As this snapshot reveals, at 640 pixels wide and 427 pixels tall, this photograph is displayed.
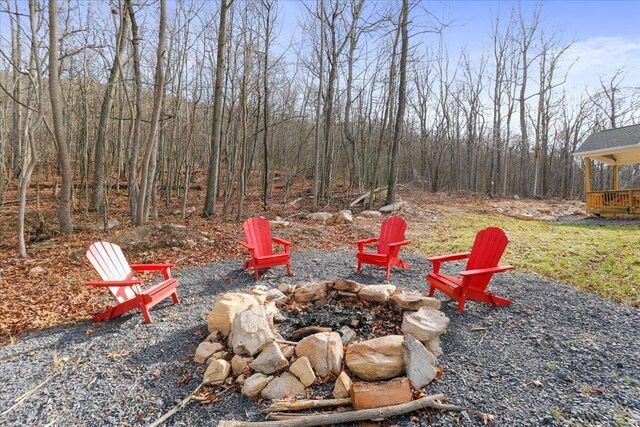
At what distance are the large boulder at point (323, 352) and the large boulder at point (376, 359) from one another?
8 cm

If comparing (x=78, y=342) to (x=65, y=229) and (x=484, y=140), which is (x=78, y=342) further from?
(x=484, y=140)

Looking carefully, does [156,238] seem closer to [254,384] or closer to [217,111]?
[217,111]

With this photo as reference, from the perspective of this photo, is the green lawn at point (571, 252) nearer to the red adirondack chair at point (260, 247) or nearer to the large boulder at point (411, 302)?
the large boulder at point (411, 302)

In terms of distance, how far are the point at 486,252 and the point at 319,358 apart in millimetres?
2252

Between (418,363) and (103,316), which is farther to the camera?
(103,316)

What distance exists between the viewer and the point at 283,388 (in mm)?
2105

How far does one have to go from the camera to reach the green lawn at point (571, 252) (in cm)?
406

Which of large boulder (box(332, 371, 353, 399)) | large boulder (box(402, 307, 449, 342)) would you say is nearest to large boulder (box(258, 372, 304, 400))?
large boulder (box(332, 371, 353, 399))

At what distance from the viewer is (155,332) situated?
2.88 meters

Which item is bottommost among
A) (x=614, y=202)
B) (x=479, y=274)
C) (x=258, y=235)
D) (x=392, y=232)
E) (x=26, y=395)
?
(x=26, y=395)

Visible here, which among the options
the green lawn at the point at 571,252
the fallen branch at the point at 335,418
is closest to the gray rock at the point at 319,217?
the green lawn at the point at 571,252

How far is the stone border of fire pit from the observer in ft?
6.71

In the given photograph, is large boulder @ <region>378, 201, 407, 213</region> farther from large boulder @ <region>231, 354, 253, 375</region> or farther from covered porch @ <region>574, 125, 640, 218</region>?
large boulder @ <region>231, 354, 253, 375</region>

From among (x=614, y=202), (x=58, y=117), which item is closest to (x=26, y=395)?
(x=58, y=117)
